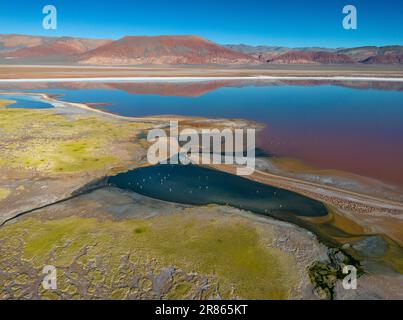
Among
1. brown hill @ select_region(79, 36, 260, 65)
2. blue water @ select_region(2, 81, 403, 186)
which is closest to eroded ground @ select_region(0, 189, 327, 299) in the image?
blue water @ select_region(2, 81, 403, 186)

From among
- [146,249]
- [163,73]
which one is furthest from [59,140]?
[163,73]

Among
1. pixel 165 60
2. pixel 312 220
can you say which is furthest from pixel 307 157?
pixel 165 60

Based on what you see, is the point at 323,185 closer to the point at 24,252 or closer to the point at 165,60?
the point at 24,252

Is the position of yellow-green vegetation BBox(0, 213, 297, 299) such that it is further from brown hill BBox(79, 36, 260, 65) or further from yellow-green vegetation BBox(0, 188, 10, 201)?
brown hill BBox(79, 36, 260, 65)

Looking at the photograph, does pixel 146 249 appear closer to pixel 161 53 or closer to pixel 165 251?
pixel 165 251
